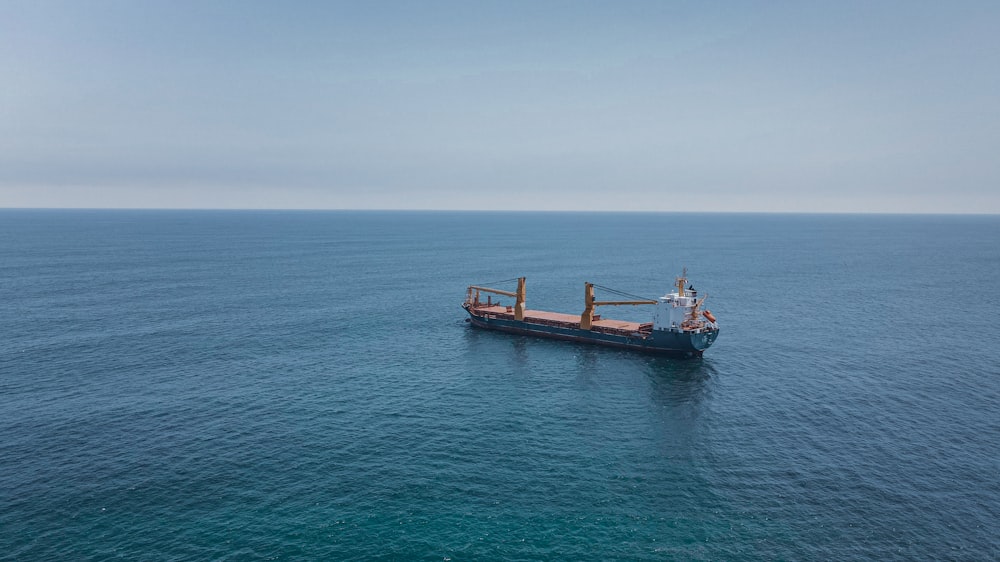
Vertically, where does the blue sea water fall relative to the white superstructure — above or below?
below

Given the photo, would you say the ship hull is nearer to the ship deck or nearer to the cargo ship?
the cargo ship

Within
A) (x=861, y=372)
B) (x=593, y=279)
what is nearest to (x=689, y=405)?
(x=861, y=372)

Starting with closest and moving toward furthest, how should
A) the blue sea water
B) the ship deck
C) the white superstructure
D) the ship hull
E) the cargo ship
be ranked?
the blue sea water, the ship hull, the cargo ship, the white superstructure, the ship deck

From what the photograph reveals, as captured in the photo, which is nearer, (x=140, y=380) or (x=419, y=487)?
(x=419, y=487)

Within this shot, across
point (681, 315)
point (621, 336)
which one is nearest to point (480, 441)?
point (621, 336)

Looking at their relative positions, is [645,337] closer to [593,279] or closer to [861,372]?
[861,372]

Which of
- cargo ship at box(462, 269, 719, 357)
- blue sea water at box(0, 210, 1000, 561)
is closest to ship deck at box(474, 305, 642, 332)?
cargo ship at box(462, 269, 719, 357)

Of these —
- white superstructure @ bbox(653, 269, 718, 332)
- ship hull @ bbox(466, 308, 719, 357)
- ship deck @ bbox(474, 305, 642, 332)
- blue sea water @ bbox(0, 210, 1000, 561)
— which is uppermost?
white superstructure @ bbox(653, 269, 718, 332)
